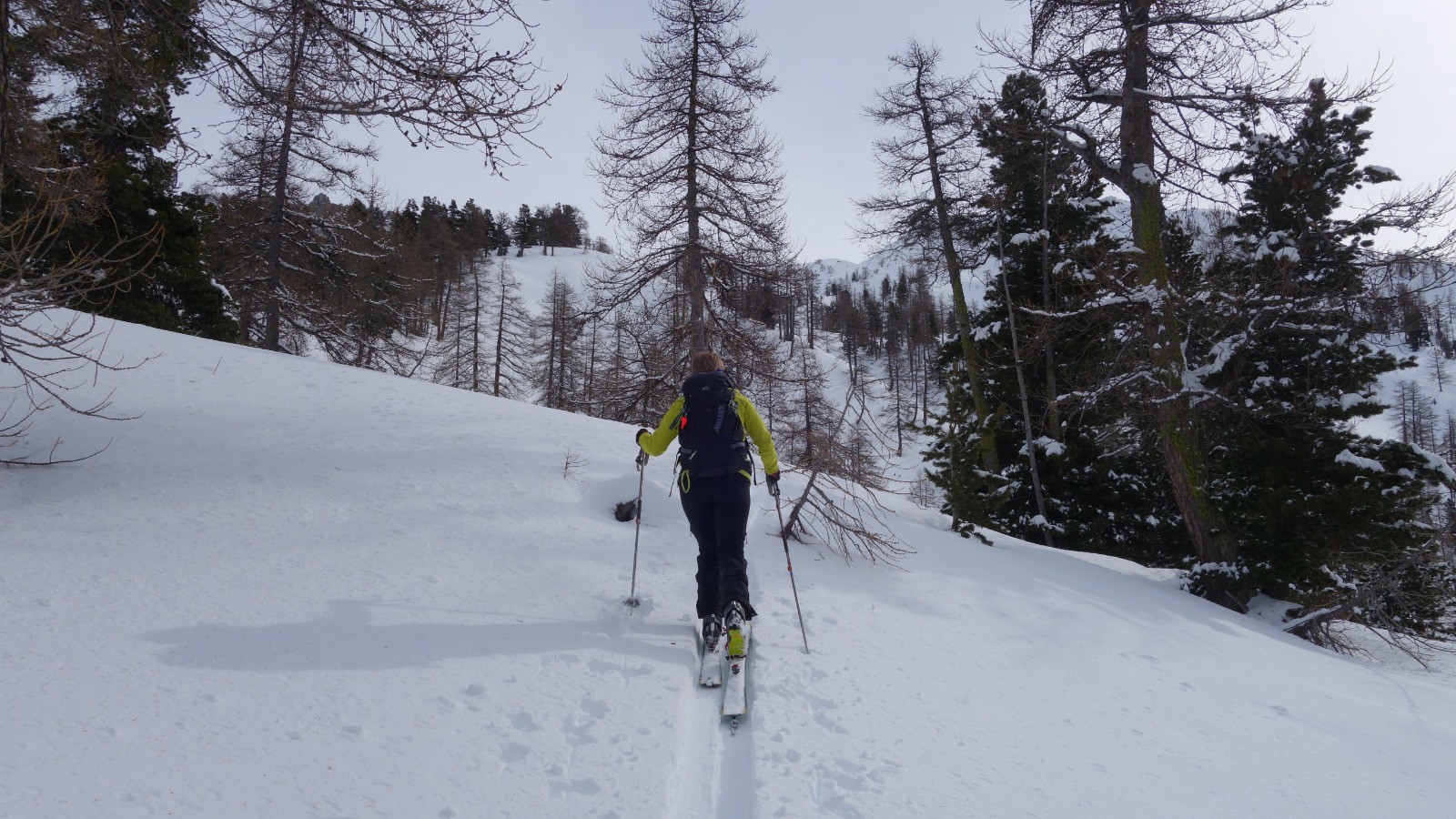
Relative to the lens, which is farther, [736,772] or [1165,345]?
[1165,345]

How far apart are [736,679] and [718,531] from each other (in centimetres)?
106

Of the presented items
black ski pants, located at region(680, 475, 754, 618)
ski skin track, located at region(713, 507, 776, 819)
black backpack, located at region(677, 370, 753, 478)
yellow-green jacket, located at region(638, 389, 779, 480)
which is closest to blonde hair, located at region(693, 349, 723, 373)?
black backpack, located at region(677, 370, 753, 478)

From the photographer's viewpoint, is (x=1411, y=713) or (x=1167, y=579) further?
(x=1167, y=579)

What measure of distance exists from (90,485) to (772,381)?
10756mm

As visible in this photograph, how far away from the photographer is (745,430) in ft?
15.4

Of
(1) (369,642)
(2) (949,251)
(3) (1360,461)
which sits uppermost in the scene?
(2) (949,251)

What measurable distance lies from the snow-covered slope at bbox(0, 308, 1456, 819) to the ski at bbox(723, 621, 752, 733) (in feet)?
0.29

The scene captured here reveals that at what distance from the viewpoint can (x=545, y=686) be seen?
10.9 feet

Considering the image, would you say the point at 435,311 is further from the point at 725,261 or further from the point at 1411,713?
the point at 1411,713

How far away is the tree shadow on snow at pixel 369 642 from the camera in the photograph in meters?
3.09

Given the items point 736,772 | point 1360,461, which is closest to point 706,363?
point 736,772

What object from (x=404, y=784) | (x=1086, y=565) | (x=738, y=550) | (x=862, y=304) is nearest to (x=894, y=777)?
(x=738, y=550)

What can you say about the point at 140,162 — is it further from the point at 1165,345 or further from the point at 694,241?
the point at 1165,345

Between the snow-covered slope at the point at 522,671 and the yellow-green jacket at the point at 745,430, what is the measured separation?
1.16 meters
